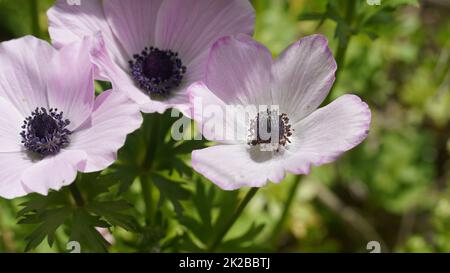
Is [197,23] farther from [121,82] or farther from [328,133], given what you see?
[328,133]

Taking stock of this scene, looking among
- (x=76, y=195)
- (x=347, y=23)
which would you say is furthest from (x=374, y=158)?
(x=76, y=195)

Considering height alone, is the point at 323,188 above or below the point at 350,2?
below

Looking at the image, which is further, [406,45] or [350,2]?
[406,45]

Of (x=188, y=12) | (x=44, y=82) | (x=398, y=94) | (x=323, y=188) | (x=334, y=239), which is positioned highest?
(x=188, y=12)

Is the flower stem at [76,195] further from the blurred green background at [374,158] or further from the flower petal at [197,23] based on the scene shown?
the blurred green background at [374,158]
